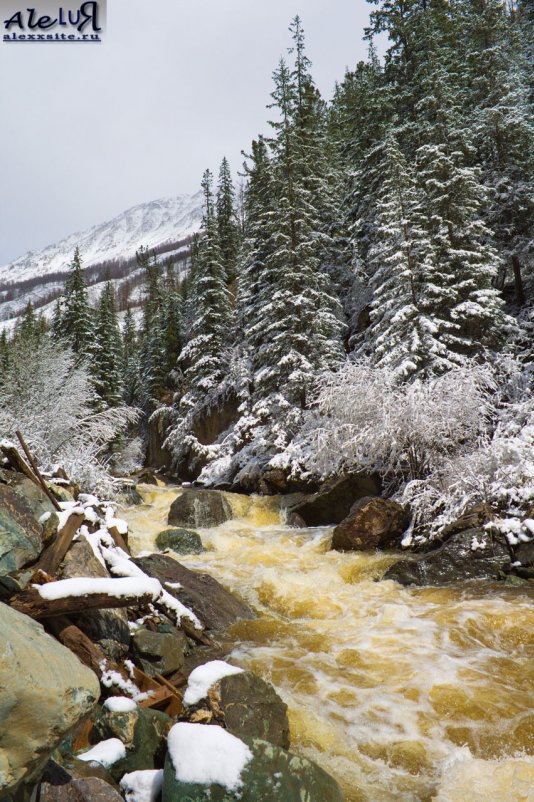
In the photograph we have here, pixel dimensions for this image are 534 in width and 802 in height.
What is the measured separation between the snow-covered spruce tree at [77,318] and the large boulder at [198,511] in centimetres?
1861

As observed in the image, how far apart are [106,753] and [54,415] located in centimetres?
1825

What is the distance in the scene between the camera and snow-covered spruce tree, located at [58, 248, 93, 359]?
31375 mm

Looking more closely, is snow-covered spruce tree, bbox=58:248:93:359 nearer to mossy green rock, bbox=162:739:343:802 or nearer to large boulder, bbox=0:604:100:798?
→ large boulder, bbox=0:604:100:798

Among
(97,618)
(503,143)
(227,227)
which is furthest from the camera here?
(227,227)

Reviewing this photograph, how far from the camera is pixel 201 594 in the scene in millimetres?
8492

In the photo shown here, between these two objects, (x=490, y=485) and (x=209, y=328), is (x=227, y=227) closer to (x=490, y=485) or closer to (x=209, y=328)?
(x=209, y=328)

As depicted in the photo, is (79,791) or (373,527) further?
(373,527)

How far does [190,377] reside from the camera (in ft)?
108

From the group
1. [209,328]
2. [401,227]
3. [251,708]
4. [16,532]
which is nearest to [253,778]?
[251,708]

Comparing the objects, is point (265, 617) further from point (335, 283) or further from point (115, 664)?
point (335, 283)

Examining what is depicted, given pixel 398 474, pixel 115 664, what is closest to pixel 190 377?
pixel 398 474

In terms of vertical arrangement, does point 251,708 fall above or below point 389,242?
below

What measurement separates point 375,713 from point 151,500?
53.1 ft

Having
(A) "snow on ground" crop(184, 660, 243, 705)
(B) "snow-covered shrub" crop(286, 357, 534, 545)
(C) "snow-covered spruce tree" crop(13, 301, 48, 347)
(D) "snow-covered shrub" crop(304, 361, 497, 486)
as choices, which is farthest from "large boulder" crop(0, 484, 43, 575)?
(C) "snow-covered spruce tree" crop(13, 301, 48, 347)
